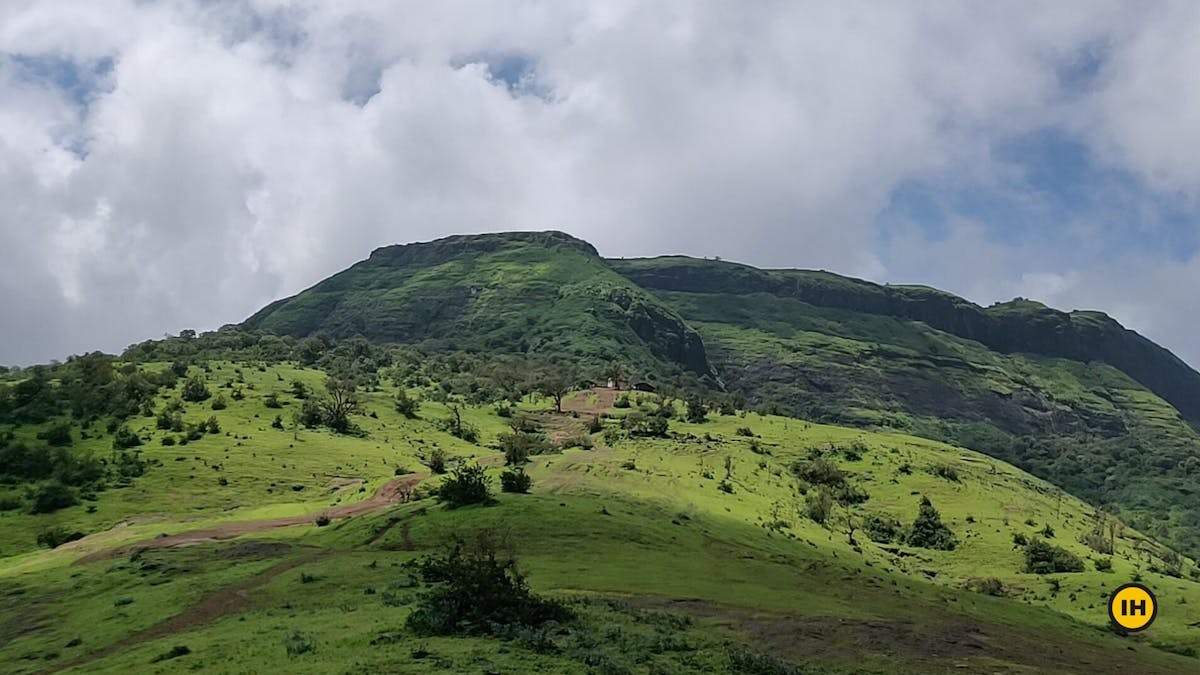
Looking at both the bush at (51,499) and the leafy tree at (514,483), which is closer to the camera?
the leafy tree at (514,483)

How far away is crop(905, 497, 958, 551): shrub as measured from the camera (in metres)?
77.4

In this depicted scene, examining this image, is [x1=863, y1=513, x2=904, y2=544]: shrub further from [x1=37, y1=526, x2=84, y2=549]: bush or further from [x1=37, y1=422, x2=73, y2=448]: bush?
[x1=37, y1=422, x2=73, y2=448]: bush

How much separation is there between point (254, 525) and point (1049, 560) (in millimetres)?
57402

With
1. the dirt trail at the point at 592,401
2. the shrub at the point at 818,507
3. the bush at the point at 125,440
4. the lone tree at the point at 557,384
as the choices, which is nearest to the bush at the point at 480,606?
the shrub at the point at 818,507

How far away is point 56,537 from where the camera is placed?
68188 mm

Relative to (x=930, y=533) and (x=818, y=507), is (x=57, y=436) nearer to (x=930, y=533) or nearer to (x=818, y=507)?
(x=818, y=507)

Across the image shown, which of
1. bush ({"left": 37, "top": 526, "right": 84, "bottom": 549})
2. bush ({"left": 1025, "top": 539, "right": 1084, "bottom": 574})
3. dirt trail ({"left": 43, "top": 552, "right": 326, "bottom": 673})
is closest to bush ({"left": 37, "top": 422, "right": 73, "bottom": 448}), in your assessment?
bush ({"left": 37, "top": 526, "right": 84, "bottom": 549})

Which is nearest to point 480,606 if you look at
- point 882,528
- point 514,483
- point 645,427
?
point 514,483

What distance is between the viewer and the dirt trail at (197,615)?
34625 mm

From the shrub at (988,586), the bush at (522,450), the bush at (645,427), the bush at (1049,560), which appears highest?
the bush at (645,427)

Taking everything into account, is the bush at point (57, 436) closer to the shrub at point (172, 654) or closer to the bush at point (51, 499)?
the bush at point (51, 499)

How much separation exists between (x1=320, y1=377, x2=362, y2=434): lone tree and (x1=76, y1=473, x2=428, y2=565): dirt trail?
120 feet

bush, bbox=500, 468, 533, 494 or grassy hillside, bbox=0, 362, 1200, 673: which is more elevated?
bush, bbox=500, 468, 533, 494

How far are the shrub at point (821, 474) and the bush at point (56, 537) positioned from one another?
6337 centimetres
